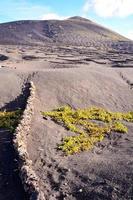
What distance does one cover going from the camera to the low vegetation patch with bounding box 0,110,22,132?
21.3 meters

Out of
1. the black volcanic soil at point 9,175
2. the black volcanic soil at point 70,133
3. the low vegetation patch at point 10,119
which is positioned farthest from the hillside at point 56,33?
the black volcanic soil at point 9,175

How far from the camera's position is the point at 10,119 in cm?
2266

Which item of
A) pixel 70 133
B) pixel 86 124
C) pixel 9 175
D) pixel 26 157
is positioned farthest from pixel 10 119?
pixel 9 175

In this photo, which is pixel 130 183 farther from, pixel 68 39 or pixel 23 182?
pixel 68 39

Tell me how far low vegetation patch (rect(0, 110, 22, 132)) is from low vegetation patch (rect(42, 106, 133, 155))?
175 cm

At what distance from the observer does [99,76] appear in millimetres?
37156

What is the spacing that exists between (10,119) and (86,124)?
430 cm

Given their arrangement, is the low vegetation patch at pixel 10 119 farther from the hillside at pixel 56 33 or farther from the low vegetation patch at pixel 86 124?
the hillside at pixel 56 33

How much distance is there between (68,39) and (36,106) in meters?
103

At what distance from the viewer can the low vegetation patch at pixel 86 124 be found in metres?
20.1

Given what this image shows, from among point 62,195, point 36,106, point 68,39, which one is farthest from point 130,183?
point 68,39

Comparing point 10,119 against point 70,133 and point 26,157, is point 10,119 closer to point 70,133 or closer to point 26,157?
point 70,133

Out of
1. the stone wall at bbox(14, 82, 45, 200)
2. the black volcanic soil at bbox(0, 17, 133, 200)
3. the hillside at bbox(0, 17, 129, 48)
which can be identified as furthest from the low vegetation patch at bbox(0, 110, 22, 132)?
the hillside at bbox(0, 17, 129, 48)

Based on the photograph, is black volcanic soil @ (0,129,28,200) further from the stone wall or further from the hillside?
the hillside
